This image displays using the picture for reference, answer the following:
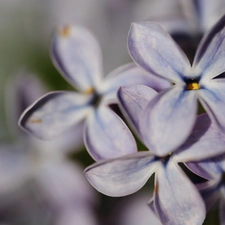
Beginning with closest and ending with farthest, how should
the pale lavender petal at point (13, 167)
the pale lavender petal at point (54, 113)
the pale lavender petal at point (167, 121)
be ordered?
the pale lavender petal at point (167, 121)
the pale lavender petal at point (54, 113)
the pale lavender petal at point (13, 167)

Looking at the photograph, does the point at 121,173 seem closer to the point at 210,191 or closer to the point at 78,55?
the point at 210,191

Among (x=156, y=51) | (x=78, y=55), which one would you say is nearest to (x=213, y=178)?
(x=156, y=51)

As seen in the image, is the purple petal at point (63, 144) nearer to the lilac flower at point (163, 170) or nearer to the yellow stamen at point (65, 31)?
the yellow stamen at point (65, 31)

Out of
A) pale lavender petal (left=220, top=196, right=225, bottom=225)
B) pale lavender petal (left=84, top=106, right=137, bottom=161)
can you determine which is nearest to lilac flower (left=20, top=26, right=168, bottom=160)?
pale lavender petal (left=84, top=106, right=137, bottom=161)

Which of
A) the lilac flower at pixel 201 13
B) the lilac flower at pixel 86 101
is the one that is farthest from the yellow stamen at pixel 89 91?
the lilac flower at pixel 201 13

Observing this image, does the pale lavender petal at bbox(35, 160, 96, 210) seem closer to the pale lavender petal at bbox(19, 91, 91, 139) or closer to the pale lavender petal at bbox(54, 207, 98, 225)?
the pale lavender petal at bbox(54, 207, 98, 225)

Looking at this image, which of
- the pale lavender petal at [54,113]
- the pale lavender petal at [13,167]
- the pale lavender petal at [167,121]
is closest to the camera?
the pale lavender petal at [167,121]
